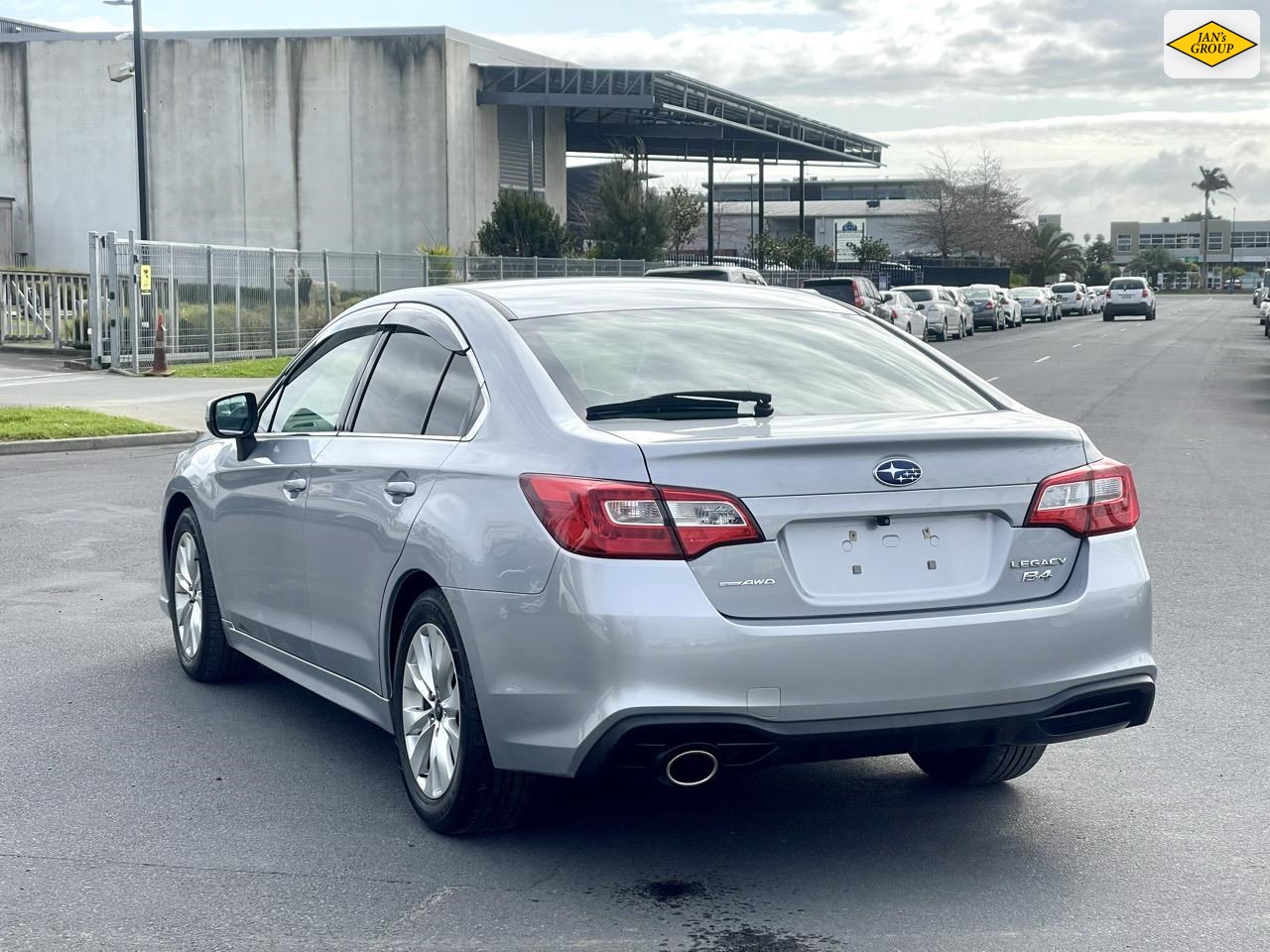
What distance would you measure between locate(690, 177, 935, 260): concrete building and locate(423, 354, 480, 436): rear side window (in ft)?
274

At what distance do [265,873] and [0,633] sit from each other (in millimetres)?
3773

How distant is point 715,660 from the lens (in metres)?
4.17

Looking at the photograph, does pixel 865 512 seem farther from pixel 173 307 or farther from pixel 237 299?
pixel 237 299

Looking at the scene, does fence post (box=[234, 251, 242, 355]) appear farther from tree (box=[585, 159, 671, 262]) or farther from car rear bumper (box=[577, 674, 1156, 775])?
car rear bumper (box=[577, 674, 1156, 775])

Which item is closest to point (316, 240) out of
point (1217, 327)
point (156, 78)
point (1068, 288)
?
point (156, 78)

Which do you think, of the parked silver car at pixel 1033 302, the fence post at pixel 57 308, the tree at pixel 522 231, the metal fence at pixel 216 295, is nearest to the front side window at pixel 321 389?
the metal fence at pixel 216 295

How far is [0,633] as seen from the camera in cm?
783

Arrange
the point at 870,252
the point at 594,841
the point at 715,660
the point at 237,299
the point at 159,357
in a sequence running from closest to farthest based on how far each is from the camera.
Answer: the point at 715,660 < the point at 594,841 < the point at 159,357 < the point at 237,299 < the point at 870,252

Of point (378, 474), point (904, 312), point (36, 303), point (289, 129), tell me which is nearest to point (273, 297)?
point (36, 303)

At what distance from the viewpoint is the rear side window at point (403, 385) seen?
5266 mm

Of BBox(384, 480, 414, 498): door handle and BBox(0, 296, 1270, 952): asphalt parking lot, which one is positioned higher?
BBox(384, 480, 414, 498): door handle

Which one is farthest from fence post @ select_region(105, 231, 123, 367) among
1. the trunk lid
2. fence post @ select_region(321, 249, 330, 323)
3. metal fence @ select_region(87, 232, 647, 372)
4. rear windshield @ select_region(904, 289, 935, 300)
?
rear windshield @ select_region(904, 289, 935, 300)

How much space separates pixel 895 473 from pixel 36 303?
29.8 meters

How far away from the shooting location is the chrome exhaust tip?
4.26 metres
